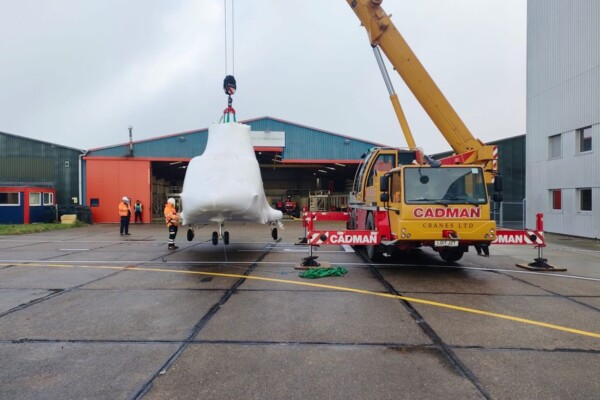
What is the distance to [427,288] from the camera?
7141 millimetres

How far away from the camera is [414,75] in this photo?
12.0 meters

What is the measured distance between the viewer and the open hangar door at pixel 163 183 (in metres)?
31.4

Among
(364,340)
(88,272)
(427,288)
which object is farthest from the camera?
(88,272)

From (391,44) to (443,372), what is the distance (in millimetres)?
10645

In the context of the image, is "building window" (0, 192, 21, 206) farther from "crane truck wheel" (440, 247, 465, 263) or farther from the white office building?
the white office building

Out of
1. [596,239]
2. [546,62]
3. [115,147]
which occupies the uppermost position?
[546,62]

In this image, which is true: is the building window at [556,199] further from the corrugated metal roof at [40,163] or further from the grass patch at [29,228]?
the corrugated metal roof at [40,163]

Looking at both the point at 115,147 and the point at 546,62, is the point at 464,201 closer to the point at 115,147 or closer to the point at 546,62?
the point at 546,62

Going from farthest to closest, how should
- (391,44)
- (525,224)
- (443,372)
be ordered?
(525,224)
(391,44)
(443,372)

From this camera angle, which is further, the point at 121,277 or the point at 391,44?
the point at 391,44

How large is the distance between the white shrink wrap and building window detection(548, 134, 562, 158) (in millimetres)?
15170

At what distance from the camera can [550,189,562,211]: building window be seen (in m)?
18.1

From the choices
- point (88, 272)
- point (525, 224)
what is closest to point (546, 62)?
point (525, 224)

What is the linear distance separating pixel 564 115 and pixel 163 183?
98.6ft
